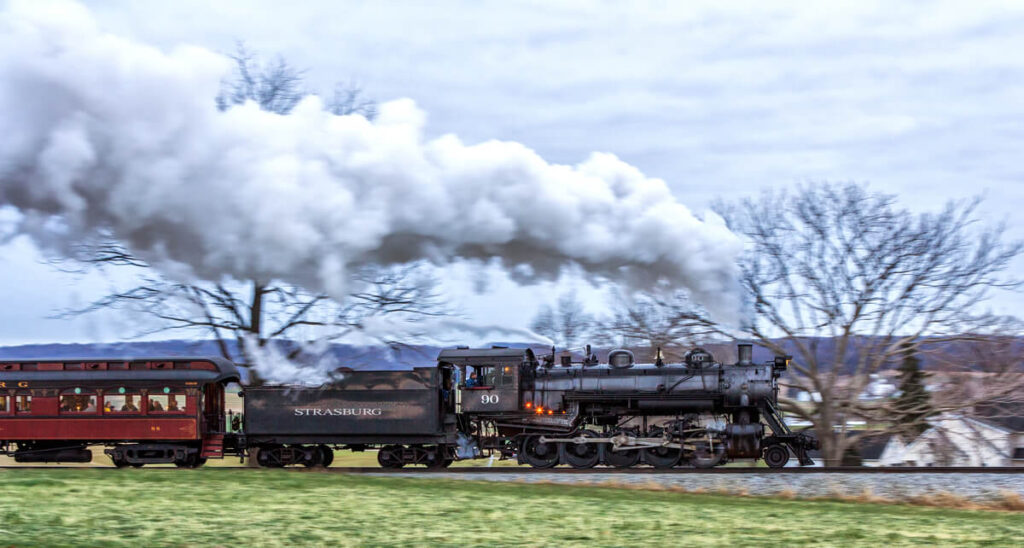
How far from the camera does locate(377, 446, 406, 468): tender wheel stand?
2373 centimetres

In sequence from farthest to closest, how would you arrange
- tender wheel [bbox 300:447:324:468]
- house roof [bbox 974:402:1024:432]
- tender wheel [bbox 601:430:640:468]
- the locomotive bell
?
house roof [bbox 974:402:1024:432]
tender wheel [bbox 300:447:324:468]
the locomotive bell
tender wheel [bbox 601:430:640:468]

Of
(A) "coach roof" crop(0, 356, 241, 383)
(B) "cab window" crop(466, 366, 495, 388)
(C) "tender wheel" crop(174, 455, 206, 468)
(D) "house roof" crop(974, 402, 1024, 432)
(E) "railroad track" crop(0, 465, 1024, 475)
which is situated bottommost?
(E) "railroad track" crop(0, 465, 1024, 475)

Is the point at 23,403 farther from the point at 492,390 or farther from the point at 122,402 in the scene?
the point at 492,390

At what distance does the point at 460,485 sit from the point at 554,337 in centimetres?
1459

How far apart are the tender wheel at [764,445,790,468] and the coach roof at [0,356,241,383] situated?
12.9 metres

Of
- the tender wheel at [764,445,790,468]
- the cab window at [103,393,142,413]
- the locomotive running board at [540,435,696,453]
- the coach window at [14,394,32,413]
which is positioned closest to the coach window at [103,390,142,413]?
the cab window at [103,393,142,413]

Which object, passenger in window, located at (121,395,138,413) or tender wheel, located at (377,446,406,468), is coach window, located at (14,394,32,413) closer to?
passenger in window, located at (121,395,138,413)

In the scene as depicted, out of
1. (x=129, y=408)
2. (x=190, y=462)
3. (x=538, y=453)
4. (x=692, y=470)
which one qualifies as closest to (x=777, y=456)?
(x=692, y=470)

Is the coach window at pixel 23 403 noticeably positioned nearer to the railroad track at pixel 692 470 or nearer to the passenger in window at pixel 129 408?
the railroad track at pixel 692 470

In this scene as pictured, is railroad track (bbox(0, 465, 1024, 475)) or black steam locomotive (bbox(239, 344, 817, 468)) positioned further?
black steam locomotive (bbox(239, 344, 817, 468))

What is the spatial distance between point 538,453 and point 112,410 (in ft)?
32.6

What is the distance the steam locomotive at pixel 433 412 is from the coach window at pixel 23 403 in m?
0.03

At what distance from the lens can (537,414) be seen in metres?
23.2

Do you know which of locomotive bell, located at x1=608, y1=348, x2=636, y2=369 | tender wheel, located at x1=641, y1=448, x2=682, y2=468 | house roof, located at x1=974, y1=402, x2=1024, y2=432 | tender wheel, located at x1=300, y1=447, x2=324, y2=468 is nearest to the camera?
tender wheel, located at x1=641, y1=448, x2=682, y2=468
